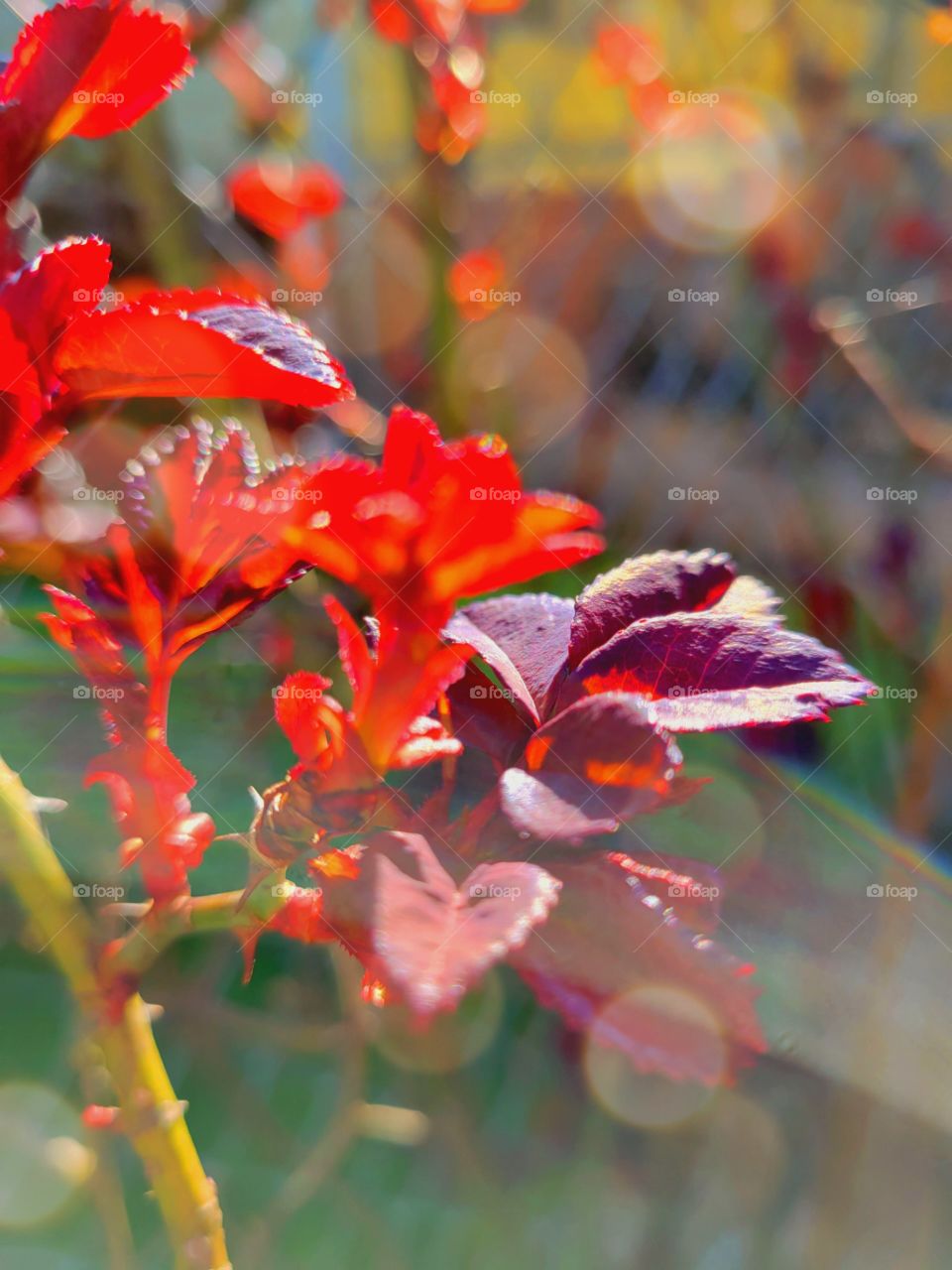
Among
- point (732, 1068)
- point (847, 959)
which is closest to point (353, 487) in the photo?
point (732, 1068)

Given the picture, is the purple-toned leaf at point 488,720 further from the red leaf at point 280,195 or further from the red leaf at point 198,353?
the red leaf at point 280,195

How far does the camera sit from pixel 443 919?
0.26 metres

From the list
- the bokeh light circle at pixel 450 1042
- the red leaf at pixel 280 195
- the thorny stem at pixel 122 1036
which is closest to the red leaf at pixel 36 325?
the thorny stem at pixel 122 1036

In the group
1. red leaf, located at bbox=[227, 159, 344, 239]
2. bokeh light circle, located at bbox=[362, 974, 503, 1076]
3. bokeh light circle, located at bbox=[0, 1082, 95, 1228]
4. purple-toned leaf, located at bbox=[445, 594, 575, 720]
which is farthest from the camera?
red leaf, located at bbox=[227, 159, 344, 239]

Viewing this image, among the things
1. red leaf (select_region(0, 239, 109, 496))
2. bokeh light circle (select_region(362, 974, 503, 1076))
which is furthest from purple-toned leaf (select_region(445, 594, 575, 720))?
bokeh light circle (select_region(362, 974, 503, 1076))

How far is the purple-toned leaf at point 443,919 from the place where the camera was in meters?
0.23

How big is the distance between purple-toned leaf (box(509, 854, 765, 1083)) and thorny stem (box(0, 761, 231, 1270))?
0.14m

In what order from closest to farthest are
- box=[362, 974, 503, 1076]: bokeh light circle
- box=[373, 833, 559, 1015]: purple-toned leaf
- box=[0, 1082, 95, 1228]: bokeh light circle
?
box=[373, 833, 559, 1015]: purple-toned leaf
box=[0, 1082, 95, 1228]: bokeh light circle
box=[362, 974, 503, 1076]: bokeh light circle

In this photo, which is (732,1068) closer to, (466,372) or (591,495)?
(466,372)

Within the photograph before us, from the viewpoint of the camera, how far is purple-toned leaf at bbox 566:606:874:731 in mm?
313

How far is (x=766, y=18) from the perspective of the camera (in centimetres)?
176

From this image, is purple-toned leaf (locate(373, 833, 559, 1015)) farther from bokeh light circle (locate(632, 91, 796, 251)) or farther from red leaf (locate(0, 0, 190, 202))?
bokeh light circle (locate(632, 91, 796, 251))

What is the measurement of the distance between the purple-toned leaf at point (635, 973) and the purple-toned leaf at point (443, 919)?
0.09 ft

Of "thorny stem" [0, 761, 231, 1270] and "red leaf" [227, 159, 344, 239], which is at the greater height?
"red leaf" [227, 159, 344, 239]
